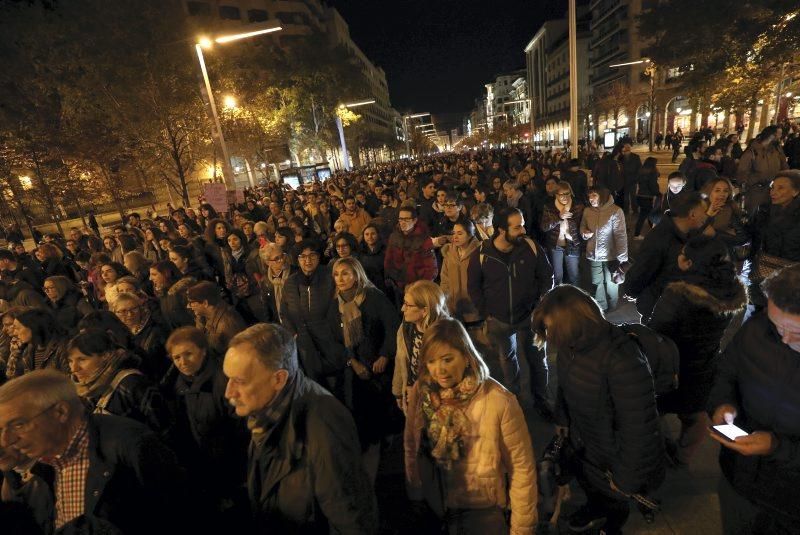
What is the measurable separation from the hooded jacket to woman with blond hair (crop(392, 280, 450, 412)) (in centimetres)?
318

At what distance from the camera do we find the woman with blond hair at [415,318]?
3121 millimetres

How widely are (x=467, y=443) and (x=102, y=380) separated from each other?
7.81 feet

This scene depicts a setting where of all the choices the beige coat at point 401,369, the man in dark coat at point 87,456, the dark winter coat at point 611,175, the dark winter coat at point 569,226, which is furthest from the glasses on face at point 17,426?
the dark winter coat at point 611,175

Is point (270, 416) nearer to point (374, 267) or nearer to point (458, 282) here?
point (458, 282)

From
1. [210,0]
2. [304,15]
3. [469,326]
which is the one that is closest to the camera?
[469,326]

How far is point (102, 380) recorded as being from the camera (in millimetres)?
2791

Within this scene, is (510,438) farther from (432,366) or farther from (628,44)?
(628,44)

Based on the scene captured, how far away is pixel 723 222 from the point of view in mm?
4164

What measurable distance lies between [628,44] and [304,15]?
46.8 meters

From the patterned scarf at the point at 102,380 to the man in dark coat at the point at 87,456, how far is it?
764mm

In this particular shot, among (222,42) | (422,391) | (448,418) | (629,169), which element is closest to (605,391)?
(448,418)

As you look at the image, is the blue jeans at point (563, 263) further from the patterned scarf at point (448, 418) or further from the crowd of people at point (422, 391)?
the patterned scarf at point (448, 418)

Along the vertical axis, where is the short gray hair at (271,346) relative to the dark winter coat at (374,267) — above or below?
above

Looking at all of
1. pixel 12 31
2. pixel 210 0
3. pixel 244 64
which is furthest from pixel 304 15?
pixel 12 31
